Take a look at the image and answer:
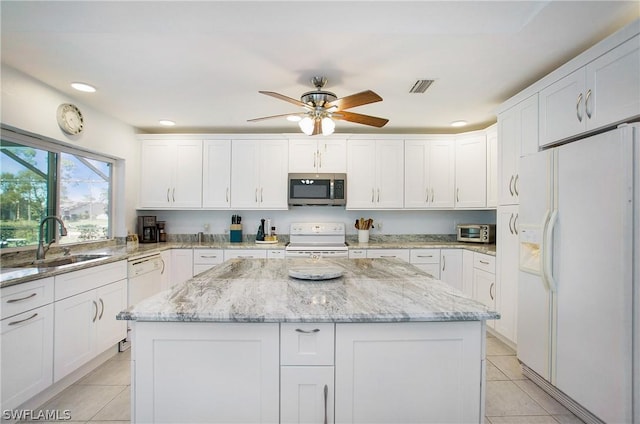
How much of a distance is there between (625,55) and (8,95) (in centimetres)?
406

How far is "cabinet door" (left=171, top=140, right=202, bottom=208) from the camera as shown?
12.9ft

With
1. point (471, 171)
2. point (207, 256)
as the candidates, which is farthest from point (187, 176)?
point (471, 171)

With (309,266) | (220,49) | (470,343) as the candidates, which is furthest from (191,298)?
(220,49)

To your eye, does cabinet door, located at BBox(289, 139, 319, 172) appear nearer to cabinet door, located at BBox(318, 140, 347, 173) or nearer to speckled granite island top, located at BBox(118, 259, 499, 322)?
cabinet door, located at BBox(318, 140, 347, 173)

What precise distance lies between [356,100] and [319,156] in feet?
6.14

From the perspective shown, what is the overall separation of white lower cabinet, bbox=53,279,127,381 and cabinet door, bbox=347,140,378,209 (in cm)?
275

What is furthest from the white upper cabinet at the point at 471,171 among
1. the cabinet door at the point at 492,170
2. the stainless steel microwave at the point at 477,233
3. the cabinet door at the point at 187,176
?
the cabinet door at the point at 187,176

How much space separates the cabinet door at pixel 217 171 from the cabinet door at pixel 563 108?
11.0 feet

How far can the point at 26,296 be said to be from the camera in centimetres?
188

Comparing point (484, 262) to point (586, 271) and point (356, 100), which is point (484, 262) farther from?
point (356, 100)

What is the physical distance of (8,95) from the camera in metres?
2.24

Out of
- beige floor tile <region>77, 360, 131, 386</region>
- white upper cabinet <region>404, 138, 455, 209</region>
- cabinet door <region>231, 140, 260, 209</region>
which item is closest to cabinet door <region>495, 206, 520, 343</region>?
white upper cabinet <region>404, 138, 455, 209</region>

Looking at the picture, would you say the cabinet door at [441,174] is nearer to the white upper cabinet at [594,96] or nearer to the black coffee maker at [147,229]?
the white upper cabinet at [594,96]

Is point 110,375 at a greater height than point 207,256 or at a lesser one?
lesser
